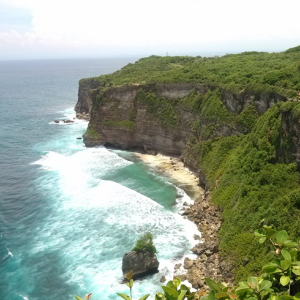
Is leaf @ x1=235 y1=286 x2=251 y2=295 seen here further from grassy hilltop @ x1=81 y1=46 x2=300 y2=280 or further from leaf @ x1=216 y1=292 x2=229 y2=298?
grassy hilltop @ x1=81 y1=46 x2=300 y2=280

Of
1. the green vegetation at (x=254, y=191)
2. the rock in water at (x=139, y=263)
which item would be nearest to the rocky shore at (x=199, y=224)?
the green vegetation at (x=254, y=191)

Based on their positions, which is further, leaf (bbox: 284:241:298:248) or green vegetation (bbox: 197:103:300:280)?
green vegetation (bbox: 197:103:300:280)

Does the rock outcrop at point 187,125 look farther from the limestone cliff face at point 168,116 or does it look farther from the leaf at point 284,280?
the leaf at point 284,280

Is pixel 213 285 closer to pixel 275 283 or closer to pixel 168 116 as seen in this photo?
pixel 275 283

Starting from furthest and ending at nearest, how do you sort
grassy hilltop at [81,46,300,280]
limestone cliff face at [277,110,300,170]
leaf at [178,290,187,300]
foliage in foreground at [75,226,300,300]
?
1. limestone cliff face at [277,110,300,170]
2. grassy hilltop at [81,46,300,280]
3. foliage in foreground at [75,226,300,300]
4. leaf at [178,290,187,300]

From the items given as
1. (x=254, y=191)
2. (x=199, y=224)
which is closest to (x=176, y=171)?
(x=199, y=224)

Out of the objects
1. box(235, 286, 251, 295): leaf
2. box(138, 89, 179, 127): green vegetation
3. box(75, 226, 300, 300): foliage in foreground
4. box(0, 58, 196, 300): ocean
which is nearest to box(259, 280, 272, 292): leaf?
box(75, 226, 300, 300): foliage in foreground

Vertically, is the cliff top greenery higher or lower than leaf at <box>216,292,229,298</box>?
higher
